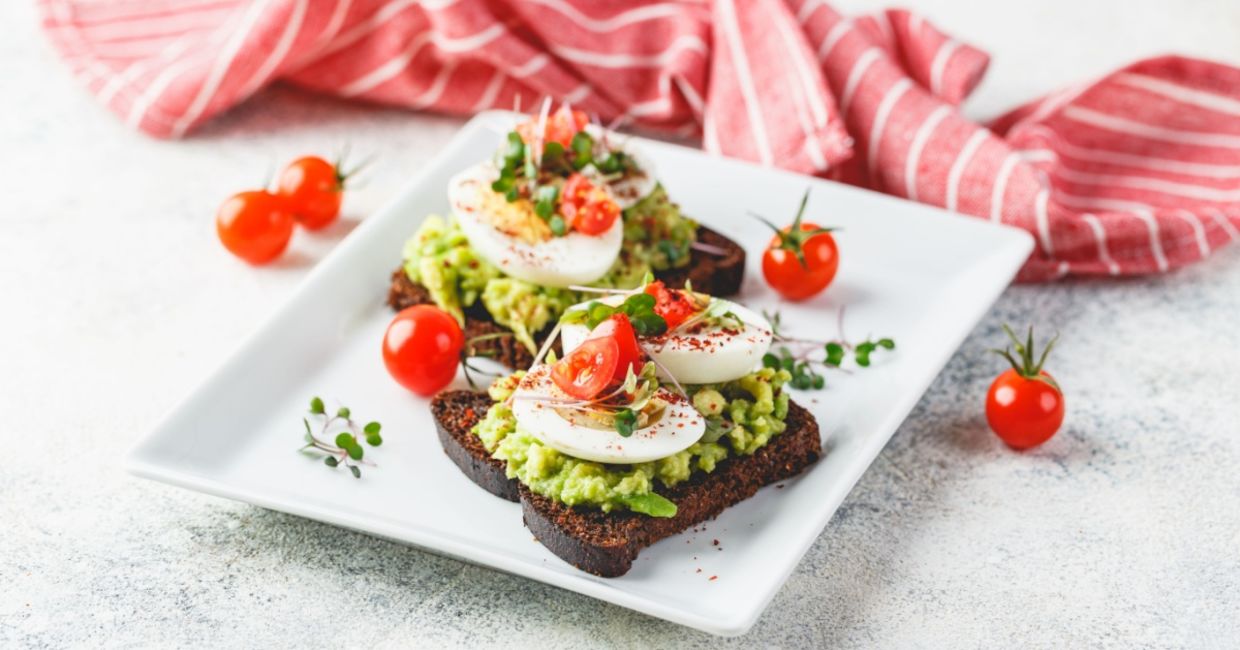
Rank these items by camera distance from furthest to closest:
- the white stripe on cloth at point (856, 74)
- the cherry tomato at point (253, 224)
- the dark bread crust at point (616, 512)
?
the white stripe on cloth at point (856, 74) < the cherry tomato at point (253, 224) < the dark bread crust at point (616, 512)

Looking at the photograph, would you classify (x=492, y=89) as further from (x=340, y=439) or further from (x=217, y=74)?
(x=340, y=439)

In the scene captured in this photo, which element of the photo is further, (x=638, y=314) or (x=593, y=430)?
(x=638, y=314)

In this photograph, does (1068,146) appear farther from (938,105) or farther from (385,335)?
(385,335)

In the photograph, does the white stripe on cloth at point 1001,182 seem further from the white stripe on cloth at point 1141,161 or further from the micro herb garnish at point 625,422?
the micro herb garnish at point 625,422

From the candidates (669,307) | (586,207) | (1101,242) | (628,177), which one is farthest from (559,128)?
(1101,242)

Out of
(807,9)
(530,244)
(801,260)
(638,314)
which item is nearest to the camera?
(638,314)

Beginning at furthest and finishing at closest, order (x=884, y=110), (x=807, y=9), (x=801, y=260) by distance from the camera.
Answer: (x=807, y=9) < (x=884, y=110) < (x=801, y=260)

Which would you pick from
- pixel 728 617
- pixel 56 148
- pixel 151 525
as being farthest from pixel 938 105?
pixel 56 148

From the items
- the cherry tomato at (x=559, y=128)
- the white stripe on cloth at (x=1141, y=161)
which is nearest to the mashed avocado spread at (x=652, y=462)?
the cherry tomato at (x=559, y=128)
